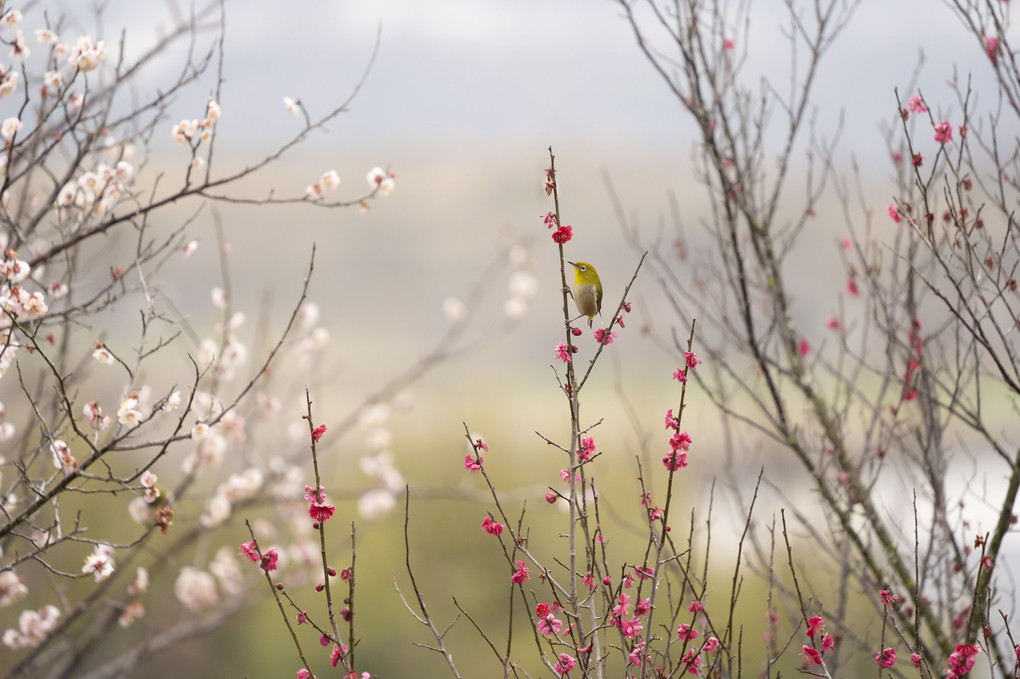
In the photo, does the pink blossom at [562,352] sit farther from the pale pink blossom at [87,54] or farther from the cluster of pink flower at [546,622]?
the pale pink blossom at [87,54]

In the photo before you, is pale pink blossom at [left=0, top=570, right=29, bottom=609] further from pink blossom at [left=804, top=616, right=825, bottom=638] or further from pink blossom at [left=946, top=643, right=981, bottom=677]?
pink blossom at [left=946, top=643, right=981, bottom=677]

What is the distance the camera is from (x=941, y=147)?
281cm

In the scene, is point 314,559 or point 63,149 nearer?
point 63,149

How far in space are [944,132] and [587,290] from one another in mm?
1351

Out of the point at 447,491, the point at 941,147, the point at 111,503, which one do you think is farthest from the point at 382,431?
the point at 111,503

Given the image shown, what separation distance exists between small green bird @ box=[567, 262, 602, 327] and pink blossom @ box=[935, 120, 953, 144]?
124cm

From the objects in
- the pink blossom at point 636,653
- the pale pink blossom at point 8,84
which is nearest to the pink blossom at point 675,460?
the pink blossom at point 636,653

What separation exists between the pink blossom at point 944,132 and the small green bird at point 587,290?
124 cm

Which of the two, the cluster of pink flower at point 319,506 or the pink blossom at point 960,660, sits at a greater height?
the cluster of pink flower at point 319,506

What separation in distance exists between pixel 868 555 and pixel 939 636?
0.39 metres

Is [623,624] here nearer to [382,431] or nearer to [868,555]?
[868,555]

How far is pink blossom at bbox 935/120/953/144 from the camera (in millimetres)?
2973

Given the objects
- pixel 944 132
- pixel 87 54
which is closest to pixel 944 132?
pixel 944 132

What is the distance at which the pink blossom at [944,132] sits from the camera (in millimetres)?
2973
